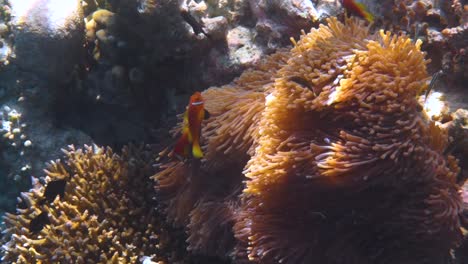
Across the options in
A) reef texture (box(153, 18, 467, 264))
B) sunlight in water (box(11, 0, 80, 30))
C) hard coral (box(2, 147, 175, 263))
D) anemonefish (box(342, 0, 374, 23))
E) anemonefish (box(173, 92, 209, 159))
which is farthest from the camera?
sunlight in water (box(11, 0, 80, 30))

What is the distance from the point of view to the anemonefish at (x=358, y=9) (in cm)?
307

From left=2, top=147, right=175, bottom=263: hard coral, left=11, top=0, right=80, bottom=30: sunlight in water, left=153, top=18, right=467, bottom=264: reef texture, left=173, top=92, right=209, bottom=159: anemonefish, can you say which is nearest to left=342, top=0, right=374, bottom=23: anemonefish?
left=153, top=18, right=467, bottom=264: reef texture

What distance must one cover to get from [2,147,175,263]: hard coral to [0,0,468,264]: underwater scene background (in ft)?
0.05

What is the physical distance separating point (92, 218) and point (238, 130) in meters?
1.54

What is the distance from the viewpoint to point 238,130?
2840 mm

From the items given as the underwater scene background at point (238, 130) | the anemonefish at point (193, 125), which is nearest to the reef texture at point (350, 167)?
the underwater scene background at point (238, 130)

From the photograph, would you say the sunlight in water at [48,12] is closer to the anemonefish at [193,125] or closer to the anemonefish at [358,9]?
the anemonefish at [193,125]

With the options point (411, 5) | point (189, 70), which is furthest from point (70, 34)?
point (411, 5)

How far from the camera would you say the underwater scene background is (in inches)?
91.2

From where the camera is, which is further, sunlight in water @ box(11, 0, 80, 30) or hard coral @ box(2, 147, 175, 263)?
sunlight in water @ box(11, 0, 80, 30)

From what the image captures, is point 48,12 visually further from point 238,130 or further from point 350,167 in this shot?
point 350,167

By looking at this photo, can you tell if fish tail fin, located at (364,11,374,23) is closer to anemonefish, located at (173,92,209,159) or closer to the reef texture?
the reef texture

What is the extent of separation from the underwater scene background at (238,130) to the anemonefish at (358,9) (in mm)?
17

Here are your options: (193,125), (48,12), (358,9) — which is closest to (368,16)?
(358,9)
